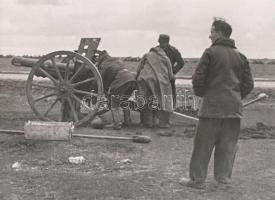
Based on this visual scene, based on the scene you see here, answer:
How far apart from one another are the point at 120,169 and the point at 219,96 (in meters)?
1.80

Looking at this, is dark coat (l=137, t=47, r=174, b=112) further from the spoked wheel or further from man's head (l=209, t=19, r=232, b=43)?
man's head (l=209, t=19, r=232, b=43)

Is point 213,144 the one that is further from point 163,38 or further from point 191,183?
point 163,38

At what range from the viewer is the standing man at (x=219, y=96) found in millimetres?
6039

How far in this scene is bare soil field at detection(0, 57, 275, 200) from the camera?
19.6 ft

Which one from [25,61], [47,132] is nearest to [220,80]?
[47,132]

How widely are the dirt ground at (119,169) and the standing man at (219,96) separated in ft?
1.14

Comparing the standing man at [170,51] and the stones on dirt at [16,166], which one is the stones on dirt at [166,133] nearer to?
the standing man at [170,51]

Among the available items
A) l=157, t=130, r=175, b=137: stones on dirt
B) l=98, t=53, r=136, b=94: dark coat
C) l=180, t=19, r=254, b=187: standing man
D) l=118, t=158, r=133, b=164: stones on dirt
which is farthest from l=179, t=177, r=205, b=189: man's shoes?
l=98, t=53, r=136, b=94: dark coat

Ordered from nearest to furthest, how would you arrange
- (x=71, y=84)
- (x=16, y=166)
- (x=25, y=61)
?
1. (x=16, y=166)
2. (x=71, y=84)
3. (x=25, y=61)

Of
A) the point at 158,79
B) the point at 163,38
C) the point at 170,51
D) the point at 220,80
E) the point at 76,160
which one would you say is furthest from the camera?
the point at 170,51

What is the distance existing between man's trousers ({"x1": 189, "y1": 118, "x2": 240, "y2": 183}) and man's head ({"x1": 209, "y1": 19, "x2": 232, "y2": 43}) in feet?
3.02

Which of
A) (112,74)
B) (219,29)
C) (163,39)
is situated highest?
(163,39)

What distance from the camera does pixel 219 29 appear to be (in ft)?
20.1

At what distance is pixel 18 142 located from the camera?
850 centimetres
